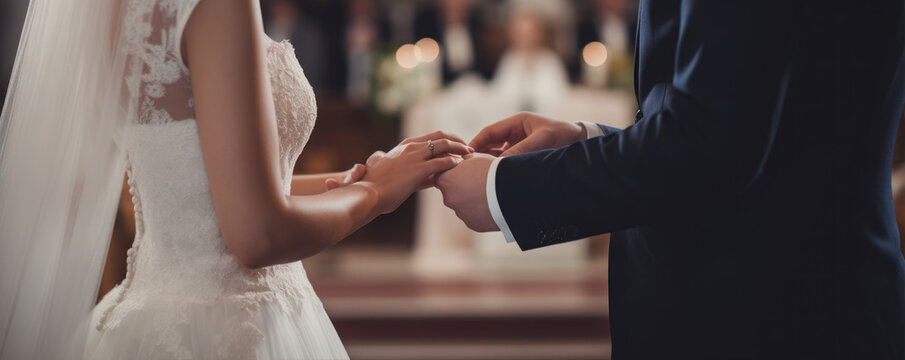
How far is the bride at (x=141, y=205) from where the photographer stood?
1.24 metres

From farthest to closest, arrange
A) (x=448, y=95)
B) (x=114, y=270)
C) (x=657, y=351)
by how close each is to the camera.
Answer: (x=448, y=95), (x=114, y=270), (x=657, y=351)

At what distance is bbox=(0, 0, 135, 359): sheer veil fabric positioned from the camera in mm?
1300

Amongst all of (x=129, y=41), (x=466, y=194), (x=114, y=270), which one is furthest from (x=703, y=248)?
(x=114, y=270)

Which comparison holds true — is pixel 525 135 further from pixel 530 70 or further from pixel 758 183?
pixel 530 70

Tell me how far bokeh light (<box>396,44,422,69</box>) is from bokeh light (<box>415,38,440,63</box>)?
17 cm

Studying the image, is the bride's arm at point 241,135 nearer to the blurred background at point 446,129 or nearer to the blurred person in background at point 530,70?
the blurred background at point 446,129

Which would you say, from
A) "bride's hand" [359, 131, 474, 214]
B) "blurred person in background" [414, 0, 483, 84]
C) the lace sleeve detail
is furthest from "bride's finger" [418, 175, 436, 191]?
"blurred person in background" [414, 0, 483, 84]

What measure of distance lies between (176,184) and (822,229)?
3.66 feet

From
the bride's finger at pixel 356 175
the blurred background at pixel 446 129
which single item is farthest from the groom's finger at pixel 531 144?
the blurred background at pixel 446 129

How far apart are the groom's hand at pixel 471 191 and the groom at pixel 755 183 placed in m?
0.06

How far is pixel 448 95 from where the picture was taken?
6.14 m

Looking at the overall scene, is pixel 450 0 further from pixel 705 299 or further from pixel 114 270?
pixel 705 299

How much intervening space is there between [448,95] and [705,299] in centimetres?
498

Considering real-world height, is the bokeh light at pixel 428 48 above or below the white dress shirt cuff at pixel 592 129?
above
